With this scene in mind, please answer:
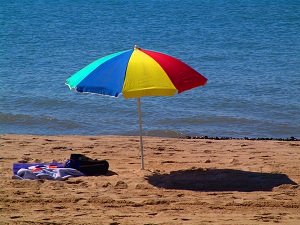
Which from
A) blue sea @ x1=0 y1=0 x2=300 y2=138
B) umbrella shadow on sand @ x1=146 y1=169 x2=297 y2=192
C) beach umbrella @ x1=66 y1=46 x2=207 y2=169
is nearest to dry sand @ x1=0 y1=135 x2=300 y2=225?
umbrella shadow on sand @ x1=146 y1=169 x2=297 y2=192

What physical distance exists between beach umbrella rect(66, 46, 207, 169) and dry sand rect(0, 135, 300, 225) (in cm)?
116

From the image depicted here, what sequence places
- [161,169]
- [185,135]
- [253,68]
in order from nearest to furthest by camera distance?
[161,169] < [185,135] < [253,68]

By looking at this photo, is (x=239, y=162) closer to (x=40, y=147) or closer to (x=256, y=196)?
(x=256, y=196)

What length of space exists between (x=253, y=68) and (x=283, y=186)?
35.4 feet

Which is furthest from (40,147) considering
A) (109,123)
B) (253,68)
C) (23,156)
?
(253,68)

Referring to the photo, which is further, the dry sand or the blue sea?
the blue sea

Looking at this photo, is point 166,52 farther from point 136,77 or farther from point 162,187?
point 162,187

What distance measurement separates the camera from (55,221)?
18.8ft

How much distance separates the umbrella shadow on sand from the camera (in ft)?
23.2

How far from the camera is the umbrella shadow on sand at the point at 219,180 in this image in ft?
23.2

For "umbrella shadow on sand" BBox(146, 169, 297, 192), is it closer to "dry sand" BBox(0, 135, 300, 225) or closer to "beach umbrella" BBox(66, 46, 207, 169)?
"dry sand" BBox(0, 135, 300, 225)

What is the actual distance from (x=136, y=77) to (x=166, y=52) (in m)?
13.0

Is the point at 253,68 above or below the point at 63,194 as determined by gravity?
above

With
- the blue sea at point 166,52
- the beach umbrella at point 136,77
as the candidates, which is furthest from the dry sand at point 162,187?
the blue sea at point 166,52
